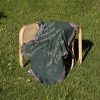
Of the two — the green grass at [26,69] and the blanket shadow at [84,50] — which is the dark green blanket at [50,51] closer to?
the green grass at [26,69]

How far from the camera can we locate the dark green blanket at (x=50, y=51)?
32.3 ft

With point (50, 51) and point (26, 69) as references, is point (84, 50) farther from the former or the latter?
point (26, 69)

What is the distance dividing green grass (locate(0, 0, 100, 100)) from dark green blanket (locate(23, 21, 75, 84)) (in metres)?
0.30

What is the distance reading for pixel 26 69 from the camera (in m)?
10.5

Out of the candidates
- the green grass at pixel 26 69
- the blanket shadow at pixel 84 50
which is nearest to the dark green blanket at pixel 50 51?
the green grass at pixel 26 69

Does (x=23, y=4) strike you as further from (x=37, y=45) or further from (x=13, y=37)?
(x=37, y=45)

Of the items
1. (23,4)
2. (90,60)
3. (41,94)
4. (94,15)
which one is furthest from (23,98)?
(23,4)

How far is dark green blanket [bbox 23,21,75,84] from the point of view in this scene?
9844 millimetres

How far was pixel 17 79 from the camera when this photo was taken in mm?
9938

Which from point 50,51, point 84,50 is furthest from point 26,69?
point 84,50

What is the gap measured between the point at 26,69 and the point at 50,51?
0.92 m

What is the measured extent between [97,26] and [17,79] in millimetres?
4906

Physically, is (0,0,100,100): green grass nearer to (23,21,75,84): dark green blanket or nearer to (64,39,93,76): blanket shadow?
(64,39,93,76): blanket shadow

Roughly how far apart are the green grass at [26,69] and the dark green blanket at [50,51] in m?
0.30
